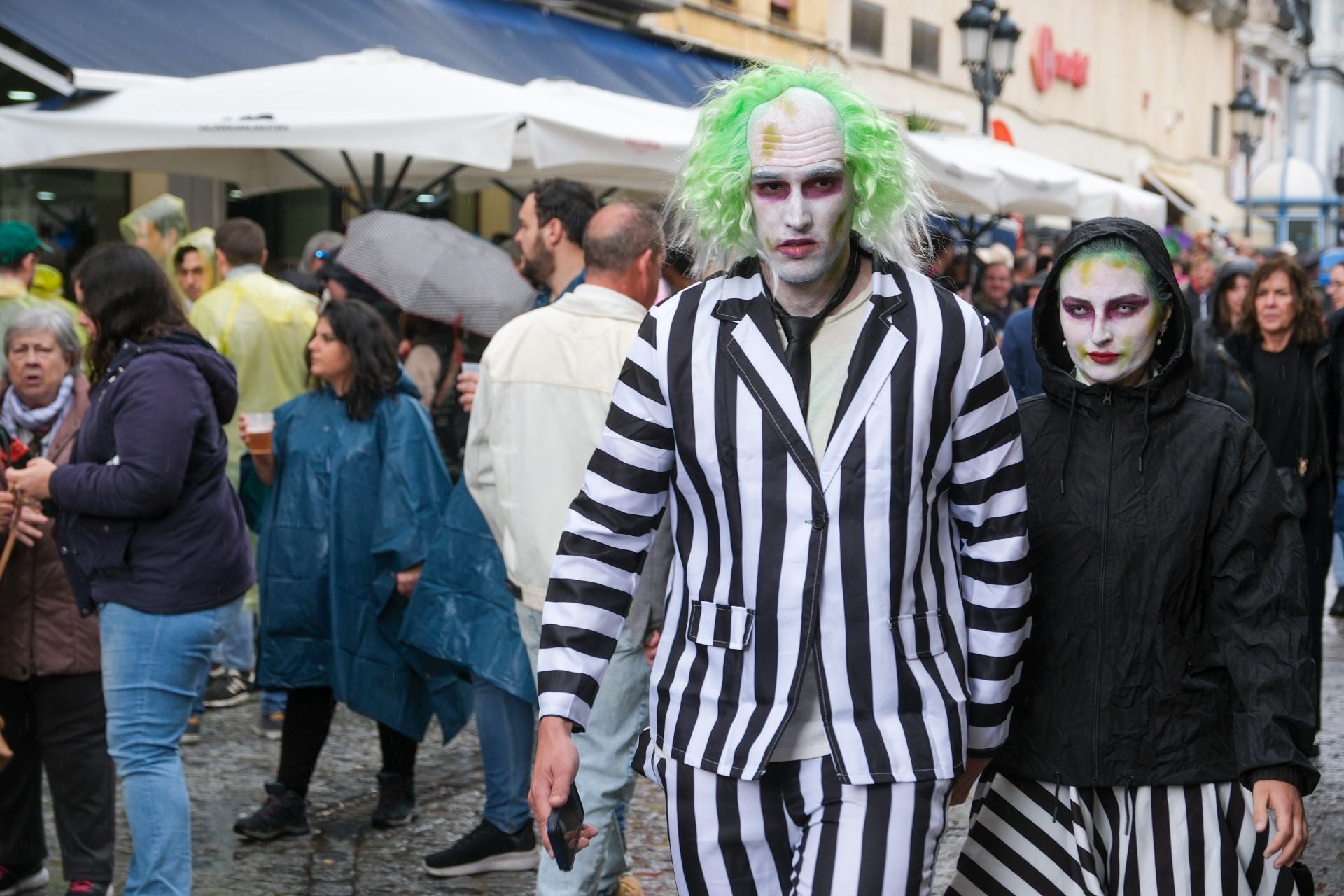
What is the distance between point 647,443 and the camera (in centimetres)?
295

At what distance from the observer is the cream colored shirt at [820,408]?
9.25 ft

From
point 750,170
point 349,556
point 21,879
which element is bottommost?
point 21,879

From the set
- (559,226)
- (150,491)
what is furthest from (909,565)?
(559,226)

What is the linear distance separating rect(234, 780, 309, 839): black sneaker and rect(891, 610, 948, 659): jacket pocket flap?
345cm

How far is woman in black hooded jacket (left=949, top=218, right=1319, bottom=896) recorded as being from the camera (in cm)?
304

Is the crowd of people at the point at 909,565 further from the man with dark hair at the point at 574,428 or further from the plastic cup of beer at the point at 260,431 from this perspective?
the plastic cup of beer at the point at 260,431

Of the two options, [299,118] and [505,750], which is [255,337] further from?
[505,750]

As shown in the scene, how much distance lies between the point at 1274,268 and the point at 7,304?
515 cm

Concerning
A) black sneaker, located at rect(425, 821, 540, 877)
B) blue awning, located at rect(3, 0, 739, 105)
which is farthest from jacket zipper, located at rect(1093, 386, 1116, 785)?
blue awning, located at rect(3, 0, 739, 105)

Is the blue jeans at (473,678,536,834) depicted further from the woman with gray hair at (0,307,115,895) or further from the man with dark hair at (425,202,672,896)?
the woman with gray hair at (0,307,115,895)

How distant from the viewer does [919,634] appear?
2846 mm

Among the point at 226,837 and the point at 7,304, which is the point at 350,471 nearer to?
the point at 226,837

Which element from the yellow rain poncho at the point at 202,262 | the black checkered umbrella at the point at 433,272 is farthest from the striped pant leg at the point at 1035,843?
the yellow rain poncho at the point at 202,262

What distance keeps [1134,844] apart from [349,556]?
3364 millimetres
